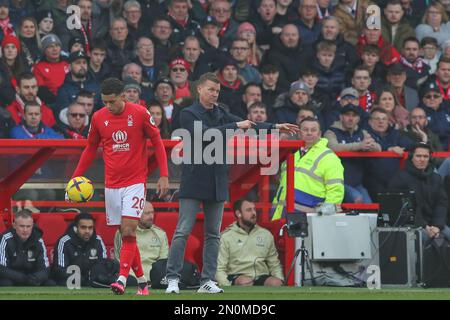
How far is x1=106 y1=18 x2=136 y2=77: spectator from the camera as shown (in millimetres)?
18594

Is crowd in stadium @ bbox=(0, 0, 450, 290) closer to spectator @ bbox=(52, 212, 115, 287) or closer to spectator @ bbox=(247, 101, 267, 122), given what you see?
spectator @ bbox=(247, 101, 267, 122)

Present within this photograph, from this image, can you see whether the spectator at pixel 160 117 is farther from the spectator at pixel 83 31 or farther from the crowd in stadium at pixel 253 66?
the spectator at pixel 83 31

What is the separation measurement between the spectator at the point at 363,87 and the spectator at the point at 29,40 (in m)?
4.60

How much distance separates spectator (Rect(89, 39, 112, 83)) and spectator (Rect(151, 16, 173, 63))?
3.10 ft

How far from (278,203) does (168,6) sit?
476 cm

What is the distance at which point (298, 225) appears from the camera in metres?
15.0

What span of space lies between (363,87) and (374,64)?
782 mm

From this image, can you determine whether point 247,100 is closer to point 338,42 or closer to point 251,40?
point 251,40

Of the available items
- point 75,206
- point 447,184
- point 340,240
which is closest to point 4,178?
point 75,206

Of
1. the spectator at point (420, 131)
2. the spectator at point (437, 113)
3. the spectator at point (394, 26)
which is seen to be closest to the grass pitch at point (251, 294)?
the spectator at point (420, 131)

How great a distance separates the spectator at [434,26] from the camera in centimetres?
2062

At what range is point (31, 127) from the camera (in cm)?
1666

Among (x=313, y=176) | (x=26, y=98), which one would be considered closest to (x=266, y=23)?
(x=26, y=98)

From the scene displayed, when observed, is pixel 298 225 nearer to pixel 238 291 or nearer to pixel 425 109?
pixel 238 291
